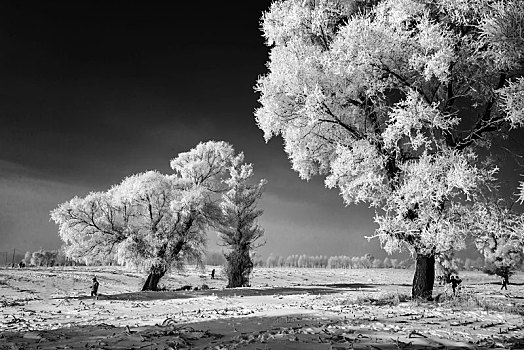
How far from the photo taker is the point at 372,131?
1441 cm

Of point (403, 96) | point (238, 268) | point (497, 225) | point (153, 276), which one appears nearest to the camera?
point (497, 225)

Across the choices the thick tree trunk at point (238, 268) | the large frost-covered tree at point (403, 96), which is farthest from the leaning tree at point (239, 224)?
the large frost-covered tree at point (403, 96)

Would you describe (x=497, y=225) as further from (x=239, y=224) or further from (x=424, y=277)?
(x=239, y=224)

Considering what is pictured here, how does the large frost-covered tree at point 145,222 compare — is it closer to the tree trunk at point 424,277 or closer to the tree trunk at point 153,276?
the tree trunk at point 153,276

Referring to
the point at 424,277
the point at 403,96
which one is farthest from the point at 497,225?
the point at 403,96

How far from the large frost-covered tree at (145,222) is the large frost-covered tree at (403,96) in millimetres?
19145

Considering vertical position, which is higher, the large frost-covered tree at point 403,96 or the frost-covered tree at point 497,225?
the large frost-covered tree at point 403,96

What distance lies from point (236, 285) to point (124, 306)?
17.0 metres

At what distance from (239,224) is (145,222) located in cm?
859

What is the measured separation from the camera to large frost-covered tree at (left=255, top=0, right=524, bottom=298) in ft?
39.5

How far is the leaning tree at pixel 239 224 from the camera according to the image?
35.8 meters

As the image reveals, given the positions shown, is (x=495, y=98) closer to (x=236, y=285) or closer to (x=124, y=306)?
(x=124, y=306)

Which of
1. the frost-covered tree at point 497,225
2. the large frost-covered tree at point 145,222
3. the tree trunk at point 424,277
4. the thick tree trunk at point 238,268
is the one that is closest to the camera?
the frost-covered tree at point 497,225

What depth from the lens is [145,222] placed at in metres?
32.6
